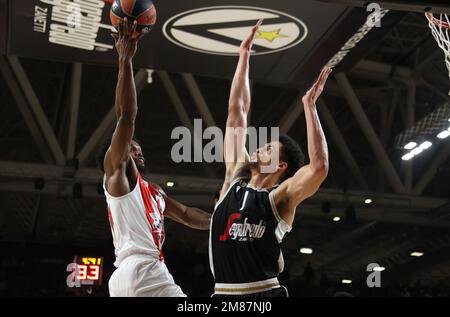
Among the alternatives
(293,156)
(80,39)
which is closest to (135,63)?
(80,39)

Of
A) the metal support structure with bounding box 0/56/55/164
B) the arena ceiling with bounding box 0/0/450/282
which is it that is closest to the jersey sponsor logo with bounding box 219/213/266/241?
the arena ceiling with bounding box 0/0/450/282

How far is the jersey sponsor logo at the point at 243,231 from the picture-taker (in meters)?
3.55

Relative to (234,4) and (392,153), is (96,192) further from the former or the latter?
(234,4)

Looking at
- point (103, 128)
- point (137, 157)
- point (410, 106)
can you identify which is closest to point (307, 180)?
point (137, 157)

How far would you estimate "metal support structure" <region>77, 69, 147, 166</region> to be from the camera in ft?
30.5

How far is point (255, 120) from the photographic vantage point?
13.7m

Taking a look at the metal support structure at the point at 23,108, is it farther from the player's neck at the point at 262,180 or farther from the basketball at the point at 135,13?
the player's neck at the point at 262,180

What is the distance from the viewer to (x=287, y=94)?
12.8 meters

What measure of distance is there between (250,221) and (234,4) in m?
2.63

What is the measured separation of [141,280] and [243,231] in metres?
0.67

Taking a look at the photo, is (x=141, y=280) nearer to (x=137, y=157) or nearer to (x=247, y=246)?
(x=247, y=246)

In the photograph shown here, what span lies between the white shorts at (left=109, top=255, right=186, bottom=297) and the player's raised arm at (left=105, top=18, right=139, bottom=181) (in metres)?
0.52

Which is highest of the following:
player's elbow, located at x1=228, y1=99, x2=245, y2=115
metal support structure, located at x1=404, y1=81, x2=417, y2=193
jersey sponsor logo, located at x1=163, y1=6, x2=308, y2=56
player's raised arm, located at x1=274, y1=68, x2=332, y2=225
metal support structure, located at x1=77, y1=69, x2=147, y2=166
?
metal support structure, located at x1=404, y1=81, x2=417, y2=193

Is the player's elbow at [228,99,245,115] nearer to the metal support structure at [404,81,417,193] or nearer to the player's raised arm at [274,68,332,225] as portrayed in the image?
the player's raised arm at [274,68,332,225]
